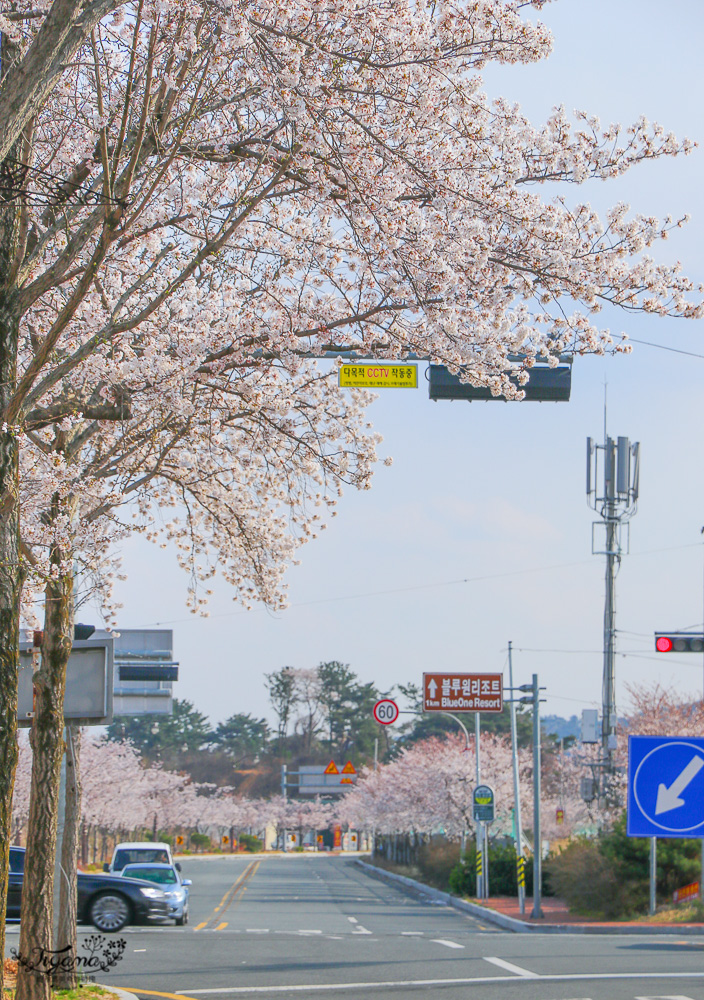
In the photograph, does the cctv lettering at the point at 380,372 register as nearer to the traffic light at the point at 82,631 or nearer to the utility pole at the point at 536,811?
the traffic light at the point at 82,631

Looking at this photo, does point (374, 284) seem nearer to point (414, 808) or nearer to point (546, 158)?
point (546, 158)

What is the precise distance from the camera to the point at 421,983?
13000mm

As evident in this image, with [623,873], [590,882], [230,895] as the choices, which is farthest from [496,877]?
[623,873]

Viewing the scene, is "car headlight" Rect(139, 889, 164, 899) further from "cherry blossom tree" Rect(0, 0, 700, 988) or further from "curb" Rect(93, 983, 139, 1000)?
"cherry blossom tree" Rect(0, 0, 700, 988)

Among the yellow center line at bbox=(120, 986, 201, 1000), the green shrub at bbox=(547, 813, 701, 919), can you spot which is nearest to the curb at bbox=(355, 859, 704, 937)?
the green shrub at bbox=(547, 813, 701, 919)

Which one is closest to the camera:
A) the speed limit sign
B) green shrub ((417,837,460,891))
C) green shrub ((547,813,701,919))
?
green shrub ((547,813,701,919))

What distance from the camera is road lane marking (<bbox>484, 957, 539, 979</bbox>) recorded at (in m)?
13.8

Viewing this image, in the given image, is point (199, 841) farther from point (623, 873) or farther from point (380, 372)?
point (380, 372)

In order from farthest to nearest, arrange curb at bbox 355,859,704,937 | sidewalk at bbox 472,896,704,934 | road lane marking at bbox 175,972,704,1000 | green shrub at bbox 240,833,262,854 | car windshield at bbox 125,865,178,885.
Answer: green shrub at bbox 240,833,262,854 → car windshield at bbox 125,865,178,885 → sidewalk at bbox 472,896,704,934 → curb at bbox 355,859,704,937 → road lane marking at bbox 175,972,704,1000

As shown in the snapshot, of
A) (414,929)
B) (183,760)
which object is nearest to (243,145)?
(414,929)

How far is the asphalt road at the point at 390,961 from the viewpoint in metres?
12.4

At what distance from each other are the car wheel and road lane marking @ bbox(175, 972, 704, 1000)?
881cm

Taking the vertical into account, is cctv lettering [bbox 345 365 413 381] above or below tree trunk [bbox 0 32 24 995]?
above

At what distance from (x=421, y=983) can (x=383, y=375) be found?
7.19m
